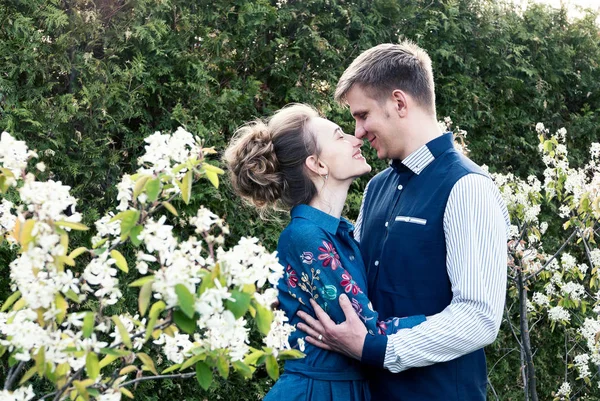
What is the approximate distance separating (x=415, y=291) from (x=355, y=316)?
0.24 meters

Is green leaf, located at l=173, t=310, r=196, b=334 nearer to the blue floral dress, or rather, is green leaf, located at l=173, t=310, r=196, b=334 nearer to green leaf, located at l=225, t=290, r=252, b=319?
green leaf, located at l=225, t=290, r=252, b=319

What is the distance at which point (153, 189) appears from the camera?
57.8 inches

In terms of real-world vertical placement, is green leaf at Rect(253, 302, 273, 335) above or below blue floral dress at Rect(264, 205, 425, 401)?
above

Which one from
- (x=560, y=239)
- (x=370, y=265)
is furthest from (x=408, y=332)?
(x=560, y=239)

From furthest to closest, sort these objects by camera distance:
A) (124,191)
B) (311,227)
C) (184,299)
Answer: (311,227) < (124,191) < (184,299)

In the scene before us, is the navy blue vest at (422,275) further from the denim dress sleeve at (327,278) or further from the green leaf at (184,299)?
the green leaf at (184,299)

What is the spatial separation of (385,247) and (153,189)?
114 cm

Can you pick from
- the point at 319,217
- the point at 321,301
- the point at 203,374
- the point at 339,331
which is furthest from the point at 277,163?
the point at 203,374

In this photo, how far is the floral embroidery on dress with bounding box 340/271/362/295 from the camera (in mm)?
2262

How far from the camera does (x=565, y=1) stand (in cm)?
543

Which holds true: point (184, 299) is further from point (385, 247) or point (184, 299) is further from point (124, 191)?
point (385, 247)

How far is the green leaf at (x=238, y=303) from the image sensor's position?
53.4 inches

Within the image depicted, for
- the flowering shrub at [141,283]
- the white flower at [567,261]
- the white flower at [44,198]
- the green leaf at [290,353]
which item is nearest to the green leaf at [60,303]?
the flowering shrub at [141,283]

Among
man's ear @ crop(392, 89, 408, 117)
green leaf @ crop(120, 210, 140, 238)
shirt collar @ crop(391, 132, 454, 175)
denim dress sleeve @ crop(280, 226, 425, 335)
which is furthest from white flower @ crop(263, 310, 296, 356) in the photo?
man's ear @ crop(392, 89, 408, 117)
